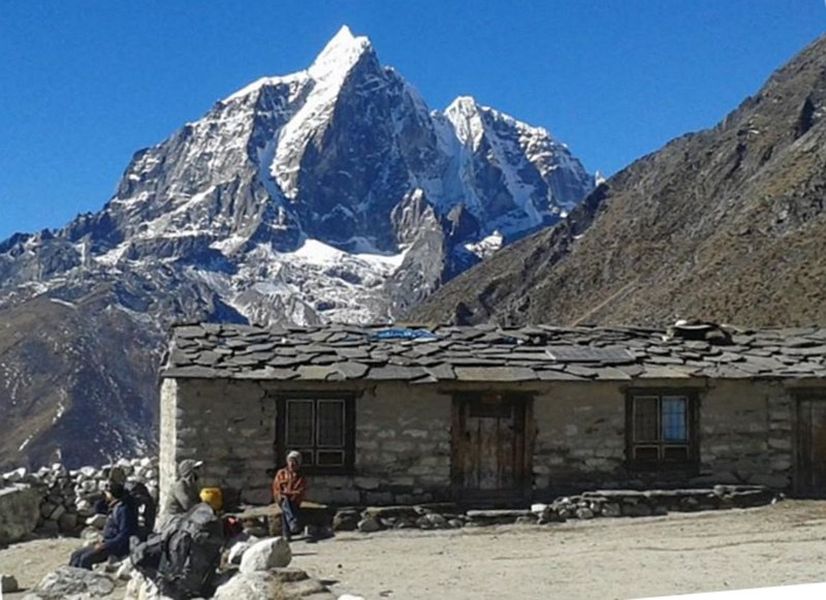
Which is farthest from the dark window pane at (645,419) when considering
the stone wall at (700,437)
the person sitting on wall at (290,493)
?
the person sitting on wall at (290,493)

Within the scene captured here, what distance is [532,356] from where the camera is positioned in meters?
15.6

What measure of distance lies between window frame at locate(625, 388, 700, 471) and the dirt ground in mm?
1110

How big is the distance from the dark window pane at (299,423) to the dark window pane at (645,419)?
414cm

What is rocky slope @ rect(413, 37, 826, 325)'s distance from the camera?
43.3 m

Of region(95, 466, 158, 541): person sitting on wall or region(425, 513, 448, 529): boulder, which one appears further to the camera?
region(425, 513, 448, 529): boulder

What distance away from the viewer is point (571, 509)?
14.1 m

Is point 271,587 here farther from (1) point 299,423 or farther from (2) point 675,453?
(2) point 675,453

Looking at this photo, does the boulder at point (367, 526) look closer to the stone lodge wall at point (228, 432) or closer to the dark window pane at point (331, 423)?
the dark window pane at point (331, 423)

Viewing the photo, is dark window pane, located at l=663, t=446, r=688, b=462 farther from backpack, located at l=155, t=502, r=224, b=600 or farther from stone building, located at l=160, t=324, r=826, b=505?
backpack, located at l=155, t=502, r=224, b=600

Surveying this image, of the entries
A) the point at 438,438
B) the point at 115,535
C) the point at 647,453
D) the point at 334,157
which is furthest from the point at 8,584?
the point at 334,157

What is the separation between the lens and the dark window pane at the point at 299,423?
47.8ft

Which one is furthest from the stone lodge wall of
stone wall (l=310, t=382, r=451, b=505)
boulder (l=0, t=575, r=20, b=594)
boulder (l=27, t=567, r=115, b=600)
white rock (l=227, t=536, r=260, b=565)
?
boulder (l=27, t=567, r=115, b=600)

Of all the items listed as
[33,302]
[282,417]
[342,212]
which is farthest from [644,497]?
[33,302]

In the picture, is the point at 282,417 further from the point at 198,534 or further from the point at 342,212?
the point at 342,212
